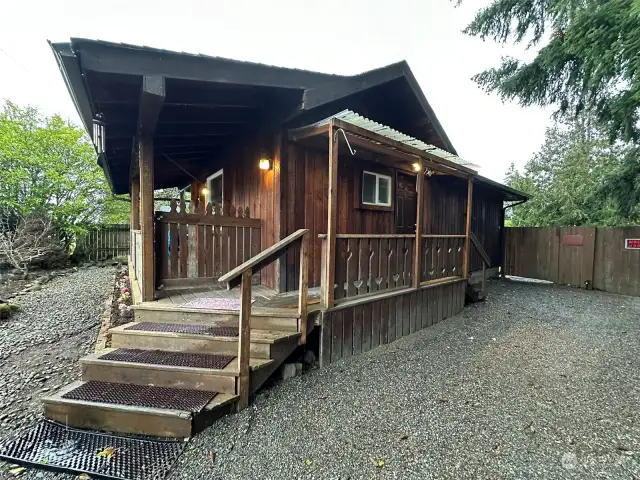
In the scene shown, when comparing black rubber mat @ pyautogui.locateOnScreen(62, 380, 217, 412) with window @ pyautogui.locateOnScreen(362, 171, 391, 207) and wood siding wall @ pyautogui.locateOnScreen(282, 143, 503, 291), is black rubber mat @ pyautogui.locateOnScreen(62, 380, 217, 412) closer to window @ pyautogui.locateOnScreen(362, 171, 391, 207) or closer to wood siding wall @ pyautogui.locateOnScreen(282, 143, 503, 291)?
wood siding wall @ pyautogui.locateOnScreen(282, 143, 503, 291)

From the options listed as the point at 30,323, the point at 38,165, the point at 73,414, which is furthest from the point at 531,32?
the point at 38,165

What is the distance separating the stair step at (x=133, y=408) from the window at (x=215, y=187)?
4759mm

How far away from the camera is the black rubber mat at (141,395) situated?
233 cm

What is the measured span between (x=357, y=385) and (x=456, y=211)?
6640 mm

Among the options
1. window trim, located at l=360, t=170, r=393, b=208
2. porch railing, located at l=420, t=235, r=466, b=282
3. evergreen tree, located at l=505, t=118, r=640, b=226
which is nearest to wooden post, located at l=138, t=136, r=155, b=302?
window trim, located at l=360, t=170, r=393, b=208

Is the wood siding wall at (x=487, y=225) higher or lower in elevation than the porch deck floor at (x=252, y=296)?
higher

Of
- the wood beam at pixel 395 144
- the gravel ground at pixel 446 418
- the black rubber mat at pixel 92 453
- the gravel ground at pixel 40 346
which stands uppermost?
the wood beam at pixel 395 144

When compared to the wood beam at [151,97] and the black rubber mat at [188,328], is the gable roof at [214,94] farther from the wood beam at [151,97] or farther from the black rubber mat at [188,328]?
the black rubber mat at [188,328]

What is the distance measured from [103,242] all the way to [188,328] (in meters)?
12.9

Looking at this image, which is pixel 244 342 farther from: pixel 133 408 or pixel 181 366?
pixel 133 408

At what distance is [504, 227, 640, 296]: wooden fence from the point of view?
25.8 ft

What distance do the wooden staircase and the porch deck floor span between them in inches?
10.3

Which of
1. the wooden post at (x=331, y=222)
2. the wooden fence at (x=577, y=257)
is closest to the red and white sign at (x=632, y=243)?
the wooden fence at (x=577, y=257)

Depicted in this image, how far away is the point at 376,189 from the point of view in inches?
226
